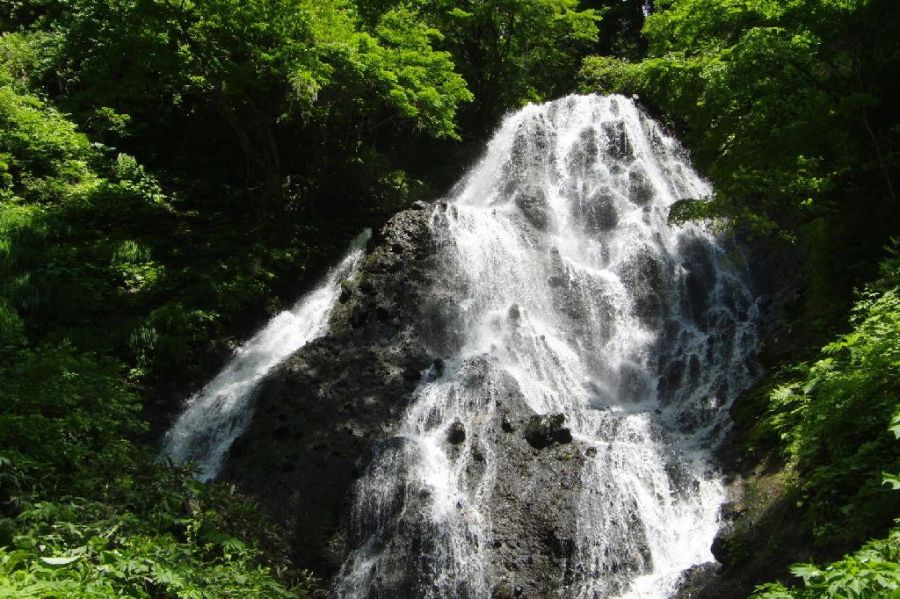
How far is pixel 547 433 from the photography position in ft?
31.5

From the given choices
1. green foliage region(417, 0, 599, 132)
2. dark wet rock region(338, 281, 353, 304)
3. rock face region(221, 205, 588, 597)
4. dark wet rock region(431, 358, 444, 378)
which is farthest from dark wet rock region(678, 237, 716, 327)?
green foliage region(417, 0, 599, 132)

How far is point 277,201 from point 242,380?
592 centimetres

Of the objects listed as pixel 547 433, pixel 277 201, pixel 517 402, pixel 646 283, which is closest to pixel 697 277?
pixel 646 283

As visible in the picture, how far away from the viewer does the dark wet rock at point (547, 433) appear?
958 centimetres

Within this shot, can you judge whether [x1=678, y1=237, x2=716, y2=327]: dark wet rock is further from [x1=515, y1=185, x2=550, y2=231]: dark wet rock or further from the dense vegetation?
[x1=515, y1=185, x2=550, y2=231]: dark wet rock

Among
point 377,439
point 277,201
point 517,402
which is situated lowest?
point 377,439

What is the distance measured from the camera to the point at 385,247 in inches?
538

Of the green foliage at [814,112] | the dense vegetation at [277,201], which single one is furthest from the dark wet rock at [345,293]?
the green foliage at [814,112]

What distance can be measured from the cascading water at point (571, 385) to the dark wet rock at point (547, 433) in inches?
0.9

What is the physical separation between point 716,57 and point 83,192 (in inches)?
515

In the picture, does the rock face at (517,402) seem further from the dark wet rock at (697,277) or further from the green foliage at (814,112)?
the green foliage at (814,112)

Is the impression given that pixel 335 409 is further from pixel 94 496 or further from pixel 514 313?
pixel 94 496

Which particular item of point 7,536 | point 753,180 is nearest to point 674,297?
point 753,180

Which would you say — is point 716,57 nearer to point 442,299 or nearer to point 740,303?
point 740,303
